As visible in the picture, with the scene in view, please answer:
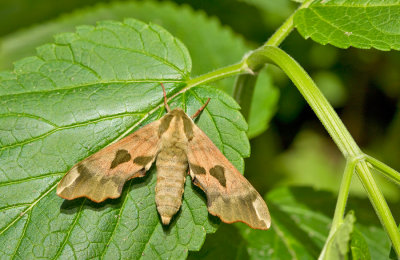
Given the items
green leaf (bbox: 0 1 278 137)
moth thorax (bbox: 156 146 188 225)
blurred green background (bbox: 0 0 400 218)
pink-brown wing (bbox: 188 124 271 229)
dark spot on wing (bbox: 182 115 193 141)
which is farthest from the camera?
blurred green background (bbox: 0 0 400 218)

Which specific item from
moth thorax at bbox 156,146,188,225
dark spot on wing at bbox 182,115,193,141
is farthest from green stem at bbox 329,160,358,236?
dark spot on wing at bbox 182,115,193,141

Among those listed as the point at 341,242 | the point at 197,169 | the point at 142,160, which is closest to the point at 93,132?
the point at 142,160

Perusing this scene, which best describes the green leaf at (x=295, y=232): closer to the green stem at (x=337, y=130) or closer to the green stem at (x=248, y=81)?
the green stem at (x=248, y=81)

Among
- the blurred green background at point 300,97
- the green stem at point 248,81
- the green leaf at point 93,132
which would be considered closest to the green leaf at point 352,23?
the green stem at point 248,81

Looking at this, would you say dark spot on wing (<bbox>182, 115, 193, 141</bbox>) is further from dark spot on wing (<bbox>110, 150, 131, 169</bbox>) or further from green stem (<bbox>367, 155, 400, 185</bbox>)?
green stem (<bbox>367, 155, 400, 185</bbox>)

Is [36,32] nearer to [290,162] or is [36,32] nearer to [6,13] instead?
[6,13]

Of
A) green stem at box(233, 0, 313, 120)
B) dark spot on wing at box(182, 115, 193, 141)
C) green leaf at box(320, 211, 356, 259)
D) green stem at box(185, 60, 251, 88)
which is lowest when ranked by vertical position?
green leaf at box(320, 211, 356, 259)

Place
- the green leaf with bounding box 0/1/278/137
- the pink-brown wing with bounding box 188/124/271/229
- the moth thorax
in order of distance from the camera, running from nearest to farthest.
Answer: the moth thorax, the pink-brown wing with bounding box 188/124/271/229, the green leaf with bounding box 0/1/278/137

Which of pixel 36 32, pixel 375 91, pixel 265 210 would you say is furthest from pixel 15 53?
pixel 375 91
